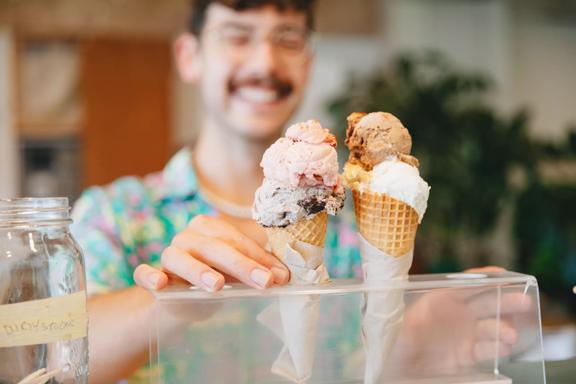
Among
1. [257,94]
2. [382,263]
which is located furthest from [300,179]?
[257,94]

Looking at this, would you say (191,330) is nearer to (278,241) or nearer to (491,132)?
(278,241)

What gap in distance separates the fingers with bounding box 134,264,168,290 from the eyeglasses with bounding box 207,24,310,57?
0.70 meters

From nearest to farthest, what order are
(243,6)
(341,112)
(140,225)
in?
(243,6), (140,225), (341,112)

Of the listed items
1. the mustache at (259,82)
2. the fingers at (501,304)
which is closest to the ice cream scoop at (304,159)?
the fingers at (501,304)

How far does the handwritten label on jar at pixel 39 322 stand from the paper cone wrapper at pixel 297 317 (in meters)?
0.19

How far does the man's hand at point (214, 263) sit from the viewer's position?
0.70 meters

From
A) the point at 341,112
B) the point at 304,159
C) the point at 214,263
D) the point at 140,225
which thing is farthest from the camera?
the point at 341,112

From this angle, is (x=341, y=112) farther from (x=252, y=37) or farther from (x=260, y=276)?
(x=260, y=276)

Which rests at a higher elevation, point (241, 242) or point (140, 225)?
point (241, 242)

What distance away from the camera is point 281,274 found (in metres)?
0.71

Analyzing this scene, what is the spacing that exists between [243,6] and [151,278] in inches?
29.1

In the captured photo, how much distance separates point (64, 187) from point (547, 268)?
280 cm

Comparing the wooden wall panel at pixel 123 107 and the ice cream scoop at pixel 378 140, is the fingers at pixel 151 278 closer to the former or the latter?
the ice cream scoop at pixel 378 140

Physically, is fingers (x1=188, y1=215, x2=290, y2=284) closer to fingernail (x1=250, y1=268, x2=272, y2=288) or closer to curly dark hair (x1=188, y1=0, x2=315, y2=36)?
fingernail (x1=250, y1=268, x2=272, y2=288)
